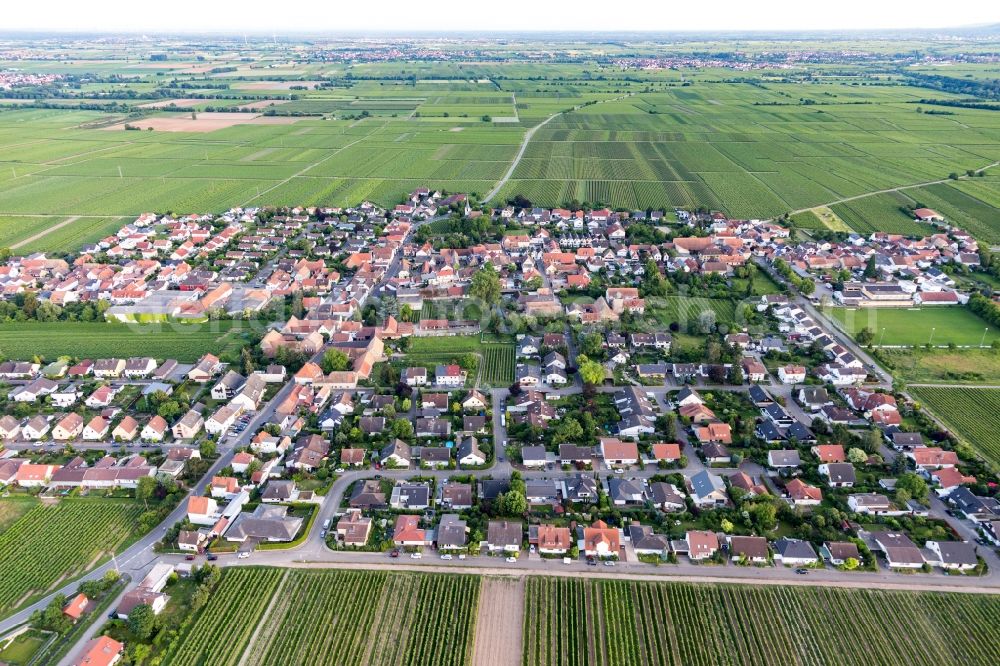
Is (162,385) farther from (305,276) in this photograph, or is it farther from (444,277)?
(444,277)

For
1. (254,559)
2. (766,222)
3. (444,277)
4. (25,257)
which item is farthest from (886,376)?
(25,257)

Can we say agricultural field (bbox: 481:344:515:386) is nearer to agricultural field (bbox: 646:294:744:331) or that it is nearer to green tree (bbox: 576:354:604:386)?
green tree (bbox: 576:354:604:386)

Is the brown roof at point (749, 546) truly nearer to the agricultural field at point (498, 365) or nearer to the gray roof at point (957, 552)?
the gray roof at point (957, 552)

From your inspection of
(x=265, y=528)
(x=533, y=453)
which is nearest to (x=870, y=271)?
(x=533, y=453)

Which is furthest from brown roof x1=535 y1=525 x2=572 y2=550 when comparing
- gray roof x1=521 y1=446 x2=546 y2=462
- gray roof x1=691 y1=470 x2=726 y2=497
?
gray roof x1=691 y1=470 x2=726 y2=497

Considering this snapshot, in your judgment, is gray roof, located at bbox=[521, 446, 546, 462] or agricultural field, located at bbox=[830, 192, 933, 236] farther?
agricultural field, located at bbox=[830, 192, 933, 236]

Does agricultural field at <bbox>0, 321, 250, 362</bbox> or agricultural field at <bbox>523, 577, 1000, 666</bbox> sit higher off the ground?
agricultural field at <bbox>0, 321, 250, 362</bbox>
